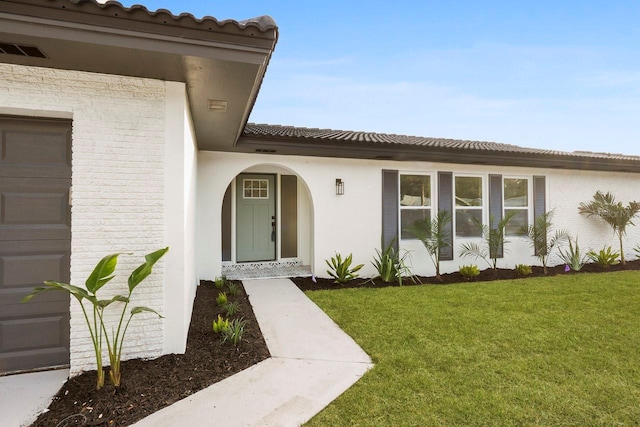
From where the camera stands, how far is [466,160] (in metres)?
7.77

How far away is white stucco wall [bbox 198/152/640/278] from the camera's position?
673 cm

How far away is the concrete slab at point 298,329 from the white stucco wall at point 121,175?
1190mm

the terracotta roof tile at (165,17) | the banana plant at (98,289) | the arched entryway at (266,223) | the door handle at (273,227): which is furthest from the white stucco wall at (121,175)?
the door handle at (273,227)

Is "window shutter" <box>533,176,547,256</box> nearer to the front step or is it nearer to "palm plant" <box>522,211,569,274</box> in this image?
"palm plant" <box>522,211,569,274</box>

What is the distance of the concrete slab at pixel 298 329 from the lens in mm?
3465

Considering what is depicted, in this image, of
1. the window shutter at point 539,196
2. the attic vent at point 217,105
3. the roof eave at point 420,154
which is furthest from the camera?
the window shutter at point 539,196

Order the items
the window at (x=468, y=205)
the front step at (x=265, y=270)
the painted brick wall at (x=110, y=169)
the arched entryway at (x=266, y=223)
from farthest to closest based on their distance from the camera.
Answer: the window at (x=468, y=205) < the arched entryway at (x=266, y=223) < the front step at (x=265, y=270) < the painted brick wall at (x=110, y=169)

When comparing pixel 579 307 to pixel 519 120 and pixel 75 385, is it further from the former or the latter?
pixel 519 120

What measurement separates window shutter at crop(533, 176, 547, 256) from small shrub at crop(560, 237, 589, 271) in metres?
1.14

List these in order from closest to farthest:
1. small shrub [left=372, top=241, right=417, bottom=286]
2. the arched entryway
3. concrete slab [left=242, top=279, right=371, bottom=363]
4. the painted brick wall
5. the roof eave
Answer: the painted brick wall, concrete slab [left=242, top=279, right=371, bottom=363], the roof eave, small shrub [left=372, top=241, right=417, bottom=286], the arched entryway

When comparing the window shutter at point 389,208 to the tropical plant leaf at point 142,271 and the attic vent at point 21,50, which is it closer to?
the tropical plant leaf at point 142,271

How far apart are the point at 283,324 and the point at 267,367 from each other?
125 centimetres

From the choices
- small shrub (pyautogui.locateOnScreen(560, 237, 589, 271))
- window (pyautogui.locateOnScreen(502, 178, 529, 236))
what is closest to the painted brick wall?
window (pyautogui.locateOnScreen(502, 178, 529, 236))

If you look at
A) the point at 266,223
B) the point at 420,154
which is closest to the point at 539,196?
the point at 420,154
